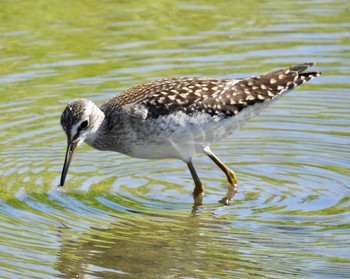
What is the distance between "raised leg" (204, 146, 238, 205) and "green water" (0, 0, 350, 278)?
14 centimetres

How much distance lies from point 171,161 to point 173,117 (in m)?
1.91

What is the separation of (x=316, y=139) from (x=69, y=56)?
560 centimetres

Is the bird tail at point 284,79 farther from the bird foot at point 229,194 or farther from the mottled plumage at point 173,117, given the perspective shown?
the bird foot at point 229,194

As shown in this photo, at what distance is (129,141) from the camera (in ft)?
46.5

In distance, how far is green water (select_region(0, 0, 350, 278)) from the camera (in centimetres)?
1193

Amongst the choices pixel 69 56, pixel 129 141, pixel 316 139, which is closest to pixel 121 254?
pixel 129 141

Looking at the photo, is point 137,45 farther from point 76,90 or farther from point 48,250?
point 48,250

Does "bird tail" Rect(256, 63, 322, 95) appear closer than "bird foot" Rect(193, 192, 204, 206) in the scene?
No

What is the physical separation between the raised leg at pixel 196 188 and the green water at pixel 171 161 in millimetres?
93

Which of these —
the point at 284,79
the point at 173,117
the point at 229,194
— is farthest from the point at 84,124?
the point at 284,79

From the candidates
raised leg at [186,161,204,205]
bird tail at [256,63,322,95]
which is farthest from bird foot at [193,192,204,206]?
bird tail at [256,63,322,95]

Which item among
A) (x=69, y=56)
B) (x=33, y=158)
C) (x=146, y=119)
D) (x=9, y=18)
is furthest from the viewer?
(x=9, y=18)

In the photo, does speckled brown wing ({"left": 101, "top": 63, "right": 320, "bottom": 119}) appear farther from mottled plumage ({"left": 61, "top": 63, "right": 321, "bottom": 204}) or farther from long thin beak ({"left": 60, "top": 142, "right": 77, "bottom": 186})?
long thin beak ({"left": 60, "top": 142, "right": 77, "bottom": 186})

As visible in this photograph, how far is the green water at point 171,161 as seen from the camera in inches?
470
